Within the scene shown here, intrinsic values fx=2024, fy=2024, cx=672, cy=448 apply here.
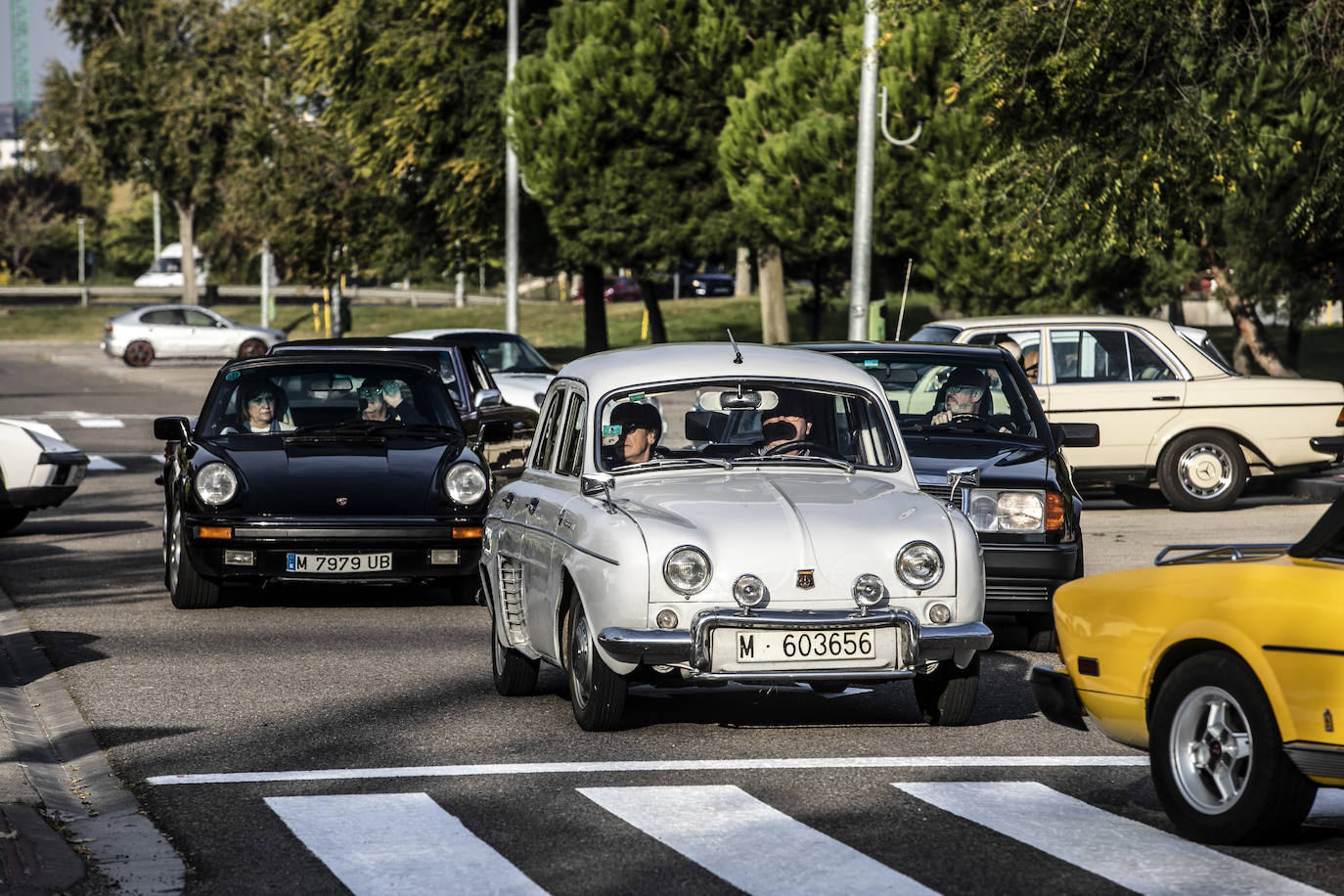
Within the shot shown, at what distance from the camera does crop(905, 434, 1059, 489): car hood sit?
11000mm

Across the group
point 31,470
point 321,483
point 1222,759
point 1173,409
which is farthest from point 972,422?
point 31,470

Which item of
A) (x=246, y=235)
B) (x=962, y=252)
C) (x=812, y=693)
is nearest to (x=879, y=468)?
(x=812, y=693)

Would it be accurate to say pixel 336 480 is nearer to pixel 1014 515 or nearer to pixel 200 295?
pixel 1014 515

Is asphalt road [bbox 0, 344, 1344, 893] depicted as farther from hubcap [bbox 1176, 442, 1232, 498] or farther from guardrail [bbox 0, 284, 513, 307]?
guardrail [bbox 0, 284, 513, 307]

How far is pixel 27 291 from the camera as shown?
83750mm

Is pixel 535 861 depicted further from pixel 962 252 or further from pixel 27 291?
pixel 27 291

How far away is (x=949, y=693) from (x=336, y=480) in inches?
207

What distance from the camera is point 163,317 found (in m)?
53.7

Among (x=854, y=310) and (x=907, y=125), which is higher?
(x=907, y=125)

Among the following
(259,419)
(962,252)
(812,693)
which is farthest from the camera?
(962,252)

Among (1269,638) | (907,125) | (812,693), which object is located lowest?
(812,693)

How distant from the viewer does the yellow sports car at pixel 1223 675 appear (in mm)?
5691

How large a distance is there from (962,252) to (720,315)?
30.9 m

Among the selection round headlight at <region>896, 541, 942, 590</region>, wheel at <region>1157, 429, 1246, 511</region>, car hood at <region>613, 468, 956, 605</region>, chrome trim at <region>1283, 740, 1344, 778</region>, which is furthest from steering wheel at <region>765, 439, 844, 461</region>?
wheel at <region>1157, 429, 1246, 511</region>
